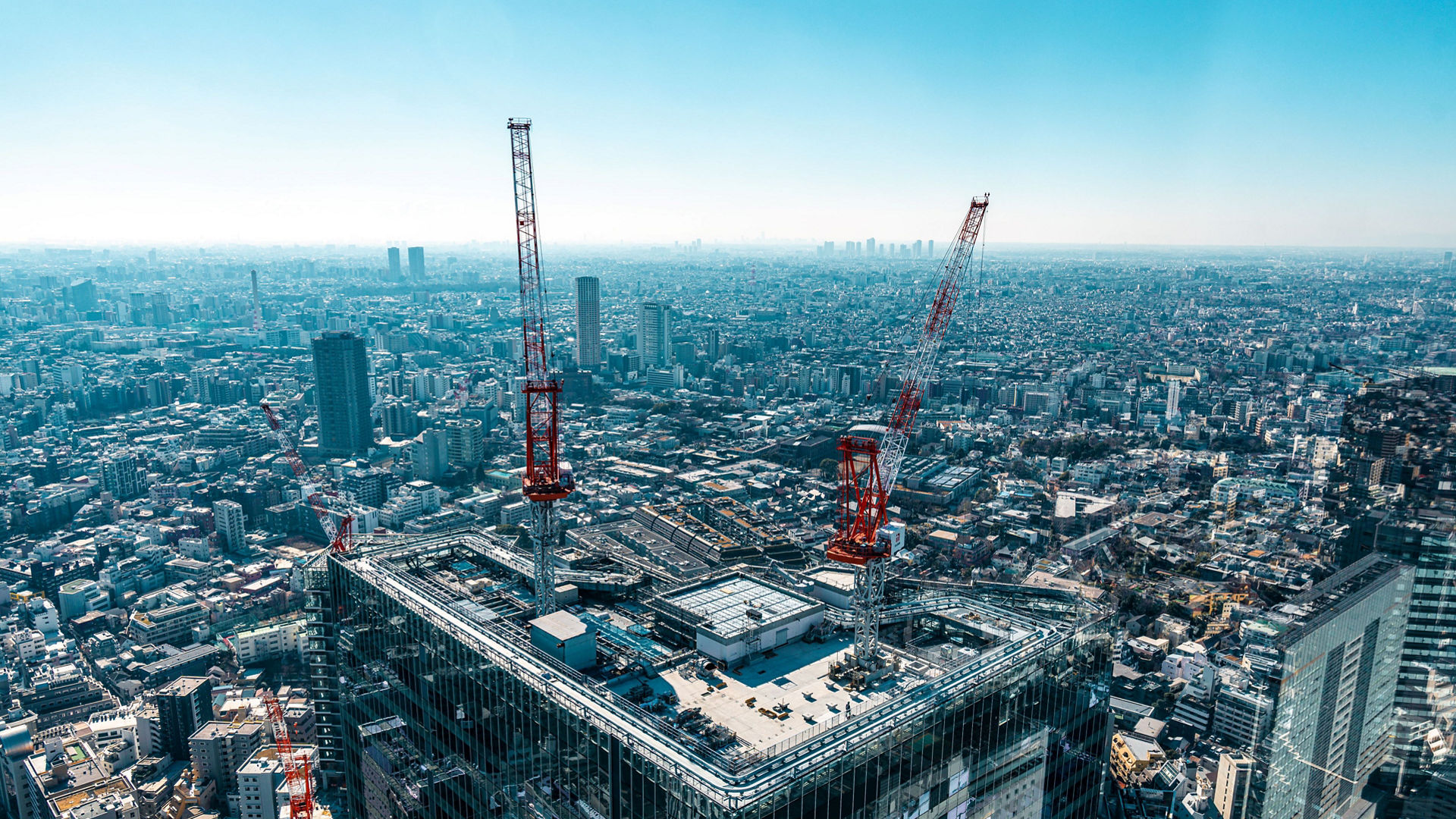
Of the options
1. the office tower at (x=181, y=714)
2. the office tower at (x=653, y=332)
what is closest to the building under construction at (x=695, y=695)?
the office tower at (x=181, y=714)

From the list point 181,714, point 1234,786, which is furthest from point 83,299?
point 1234,786

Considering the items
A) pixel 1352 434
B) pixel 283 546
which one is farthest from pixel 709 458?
pixel 1352 434

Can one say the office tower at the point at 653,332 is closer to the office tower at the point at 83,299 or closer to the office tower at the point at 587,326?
the office tower at the point at 587,326

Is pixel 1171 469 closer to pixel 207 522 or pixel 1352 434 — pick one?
pixel 1352 434

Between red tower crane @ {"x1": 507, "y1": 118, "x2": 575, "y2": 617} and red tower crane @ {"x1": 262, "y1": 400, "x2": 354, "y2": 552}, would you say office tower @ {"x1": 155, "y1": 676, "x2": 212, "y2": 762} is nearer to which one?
Answer: red tower crane @ {"x1": 262, "y1": 400, "x2": 354, "y2": 552}

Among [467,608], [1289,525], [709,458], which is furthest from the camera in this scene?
[709,458]

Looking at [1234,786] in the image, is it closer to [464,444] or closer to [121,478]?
[464,444]

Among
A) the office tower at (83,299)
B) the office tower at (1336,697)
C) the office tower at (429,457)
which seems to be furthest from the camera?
the office tower at (83,299)
